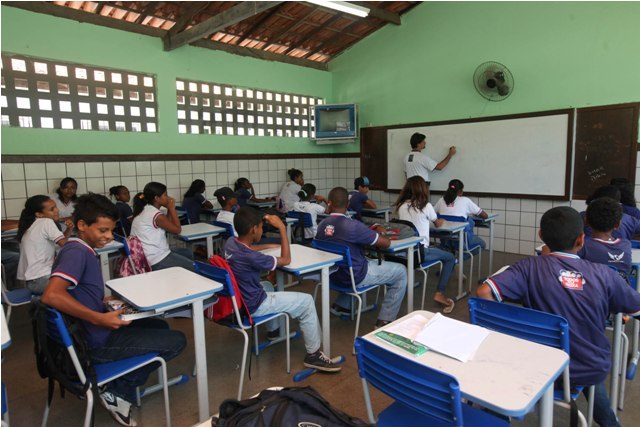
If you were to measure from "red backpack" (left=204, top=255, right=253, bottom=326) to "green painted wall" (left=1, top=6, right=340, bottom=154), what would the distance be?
3596mm

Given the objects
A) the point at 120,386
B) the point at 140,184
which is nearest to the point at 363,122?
the point at 140,184

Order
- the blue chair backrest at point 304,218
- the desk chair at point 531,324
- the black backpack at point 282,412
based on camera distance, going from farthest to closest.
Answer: the blue chair backrest at point 304,218 → the desk chair at point 531,324 → the black backpack at point 282,412

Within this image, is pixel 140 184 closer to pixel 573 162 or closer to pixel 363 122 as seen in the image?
pixel 363 122

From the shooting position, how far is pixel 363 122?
284 inches

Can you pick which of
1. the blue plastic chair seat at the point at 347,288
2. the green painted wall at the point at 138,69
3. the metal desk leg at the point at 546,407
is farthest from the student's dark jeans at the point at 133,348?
the green painted wall at the point at 138,69

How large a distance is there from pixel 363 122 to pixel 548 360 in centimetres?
623

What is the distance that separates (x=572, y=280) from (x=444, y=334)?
63cm

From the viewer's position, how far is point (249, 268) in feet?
7.93

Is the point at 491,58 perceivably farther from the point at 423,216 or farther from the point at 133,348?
the point at 133,348

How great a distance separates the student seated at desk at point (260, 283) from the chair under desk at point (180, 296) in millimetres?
233

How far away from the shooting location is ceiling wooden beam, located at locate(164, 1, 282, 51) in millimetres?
4312

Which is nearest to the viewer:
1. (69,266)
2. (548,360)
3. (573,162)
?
(548,360)

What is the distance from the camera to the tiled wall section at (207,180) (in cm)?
459

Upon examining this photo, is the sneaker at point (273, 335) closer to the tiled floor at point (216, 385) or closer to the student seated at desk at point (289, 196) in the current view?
the tiled floor at point (216, 385)
